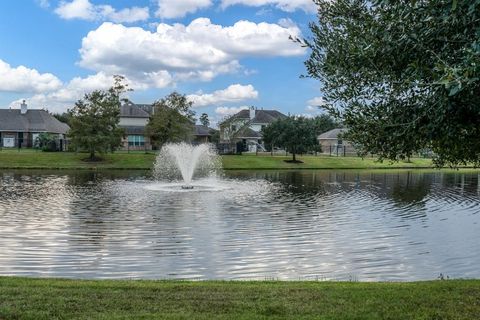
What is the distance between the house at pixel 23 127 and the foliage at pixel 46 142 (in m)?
2.76

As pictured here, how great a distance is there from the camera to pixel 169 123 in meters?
73.0

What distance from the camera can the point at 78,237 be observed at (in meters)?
17.8

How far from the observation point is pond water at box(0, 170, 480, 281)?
13.6m

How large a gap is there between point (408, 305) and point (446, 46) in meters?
4.08

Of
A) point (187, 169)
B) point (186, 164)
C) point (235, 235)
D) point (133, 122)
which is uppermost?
point (133, 122)

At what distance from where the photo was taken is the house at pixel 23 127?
82062 millimetres

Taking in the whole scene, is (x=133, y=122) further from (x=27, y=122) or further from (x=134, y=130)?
(x=27, y=122)

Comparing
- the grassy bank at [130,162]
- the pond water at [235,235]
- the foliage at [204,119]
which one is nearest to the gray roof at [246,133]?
the grassy bank at [130,162]

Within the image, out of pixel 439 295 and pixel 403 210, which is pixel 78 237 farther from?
pixel 403 210

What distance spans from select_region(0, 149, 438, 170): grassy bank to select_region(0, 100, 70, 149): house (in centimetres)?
1718

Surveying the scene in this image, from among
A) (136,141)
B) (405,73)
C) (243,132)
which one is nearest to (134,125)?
(136,141)

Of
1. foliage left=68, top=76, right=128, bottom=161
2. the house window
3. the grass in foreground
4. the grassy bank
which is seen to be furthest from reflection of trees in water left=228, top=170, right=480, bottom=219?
the house window

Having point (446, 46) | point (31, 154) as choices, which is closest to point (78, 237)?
point (446, 46)

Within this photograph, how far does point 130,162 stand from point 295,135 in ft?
79.9
